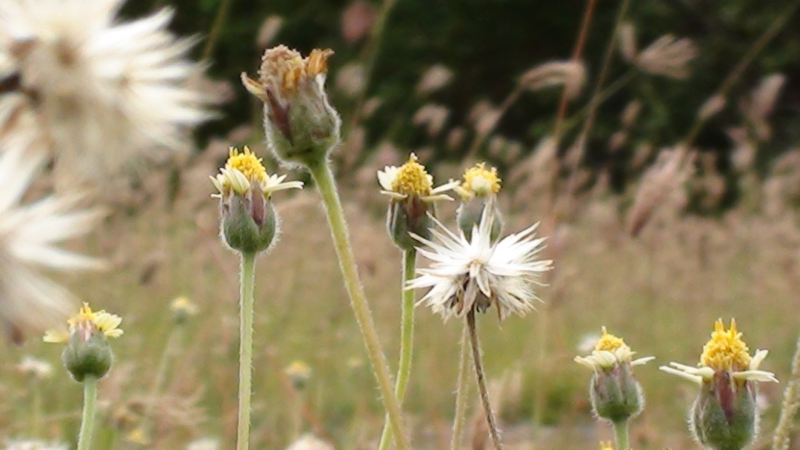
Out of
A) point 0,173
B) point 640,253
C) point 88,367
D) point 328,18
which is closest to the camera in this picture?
point 0,173

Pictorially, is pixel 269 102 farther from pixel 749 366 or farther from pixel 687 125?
pixel 687 125

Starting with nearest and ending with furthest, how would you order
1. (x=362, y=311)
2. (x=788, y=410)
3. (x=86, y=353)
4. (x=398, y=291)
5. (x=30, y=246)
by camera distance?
(x=30, y=246) < (x=362, y=311) < (x=788, y=410) < (x=86, y=353) < (x=398, y=291)

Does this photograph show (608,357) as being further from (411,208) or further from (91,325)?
(91,325)

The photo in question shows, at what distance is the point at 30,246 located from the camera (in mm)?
360

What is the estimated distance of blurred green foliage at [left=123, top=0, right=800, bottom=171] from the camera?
36.6 ft

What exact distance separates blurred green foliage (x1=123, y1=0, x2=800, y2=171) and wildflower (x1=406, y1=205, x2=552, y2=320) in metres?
9.74

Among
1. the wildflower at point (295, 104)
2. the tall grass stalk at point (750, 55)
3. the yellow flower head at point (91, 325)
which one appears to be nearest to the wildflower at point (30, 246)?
the wildflower at point (295, 104)

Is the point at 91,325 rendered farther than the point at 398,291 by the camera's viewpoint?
No

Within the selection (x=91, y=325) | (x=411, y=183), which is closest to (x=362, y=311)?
(x=411, y=183)

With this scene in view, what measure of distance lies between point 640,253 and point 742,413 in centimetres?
476

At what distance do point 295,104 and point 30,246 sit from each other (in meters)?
0.28

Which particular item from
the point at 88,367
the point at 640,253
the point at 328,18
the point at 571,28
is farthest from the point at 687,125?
the point at 88,367

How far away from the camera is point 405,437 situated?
0.62 meters

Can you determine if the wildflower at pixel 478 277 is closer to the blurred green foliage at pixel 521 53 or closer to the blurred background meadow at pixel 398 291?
the blurred background meadow at pixel 398 291
